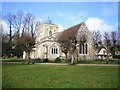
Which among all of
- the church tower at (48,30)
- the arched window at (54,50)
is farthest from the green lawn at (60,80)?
the church tower at (48,30)

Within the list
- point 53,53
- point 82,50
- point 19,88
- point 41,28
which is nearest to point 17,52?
point 41,28

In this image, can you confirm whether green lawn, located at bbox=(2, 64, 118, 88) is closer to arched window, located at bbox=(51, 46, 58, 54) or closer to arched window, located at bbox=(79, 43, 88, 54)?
arched window, located at bbox=(51, 46, 58, 54)

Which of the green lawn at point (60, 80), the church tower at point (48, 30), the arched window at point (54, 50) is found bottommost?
the green lawn at point (60, 80)

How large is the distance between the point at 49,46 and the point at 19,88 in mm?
30147

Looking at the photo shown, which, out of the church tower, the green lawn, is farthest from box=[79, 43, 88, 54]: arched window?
the green lawn

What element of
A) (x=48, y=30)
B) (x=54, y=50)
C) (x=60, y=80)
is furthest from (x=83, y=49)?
(x=60, y=80)

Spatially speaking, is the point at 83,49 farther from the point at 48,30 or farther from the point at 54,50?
the point at 48,30

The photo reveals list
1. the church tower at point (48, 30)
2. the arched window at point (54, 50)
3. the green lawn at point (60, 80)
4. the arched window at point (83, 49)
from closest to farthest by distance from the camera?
the green lawn at point (60, 80)
the arched window at point (54, 50)
the arched window at point (83, 49)
the church tower at point (48, 30)

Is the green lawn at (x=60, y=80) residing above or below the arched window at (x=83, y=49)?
below

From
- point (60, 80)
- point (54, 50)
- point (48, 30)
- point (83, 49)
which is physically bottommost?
point (60, 80)

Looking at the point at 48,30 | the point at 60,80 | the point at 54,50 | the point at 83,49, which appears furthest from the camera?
the point at 48,30

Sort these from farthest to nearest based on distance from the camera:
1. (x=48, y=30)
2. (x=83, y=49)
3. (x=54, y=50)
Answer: (x=48, y=30) < (x=83, y=49) < (x=54, y=50)

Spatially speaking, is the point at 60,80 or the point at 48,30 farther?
the point at 48,30

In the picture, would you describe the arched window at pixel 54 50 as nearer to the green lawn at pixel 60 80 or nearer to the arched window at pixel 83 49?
the arched window at pixel 83 49
